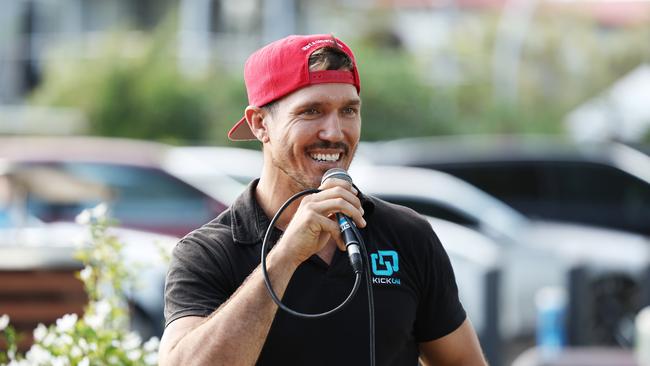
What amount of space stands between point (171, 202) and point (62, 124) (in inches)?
559

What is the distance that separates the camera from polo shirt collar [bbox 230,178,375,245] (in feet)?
9.63

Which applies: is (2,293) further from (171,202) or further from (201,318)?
(171,202)

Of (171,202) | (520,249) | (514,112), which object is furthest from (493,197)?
(514,112)

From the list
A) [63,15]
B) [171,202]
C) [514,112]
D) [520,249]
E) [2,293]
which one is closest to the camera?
[2,293]

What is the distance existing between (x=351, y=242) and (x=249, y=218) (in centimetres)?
42

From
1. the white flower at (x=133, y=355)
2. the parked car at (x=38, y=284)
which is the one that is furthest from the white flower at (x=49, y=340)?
the parked car at (x=38, y=284)

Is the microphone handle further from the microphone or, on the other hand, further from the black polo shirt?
the black polo shirt

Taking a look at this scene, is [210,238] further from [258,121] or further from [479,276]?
[479,276]

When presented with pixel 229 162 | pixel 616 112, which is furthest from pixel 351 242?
pixel 616 112

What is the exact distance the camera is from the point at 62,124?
82.0 ft

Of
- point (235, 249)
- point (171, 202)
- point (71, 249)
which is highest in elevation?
point (235, 249)

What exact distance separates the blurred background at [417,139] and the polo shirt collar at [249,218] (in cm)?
366

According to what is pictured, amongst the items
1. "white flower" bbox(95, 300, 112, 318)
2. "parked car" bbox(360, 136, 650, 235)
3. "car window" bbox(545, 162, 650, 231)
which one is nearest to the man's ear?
"white flower" bbox(95, 300, 112, 318)

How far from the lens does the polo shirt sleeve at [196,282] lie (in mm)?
2809
